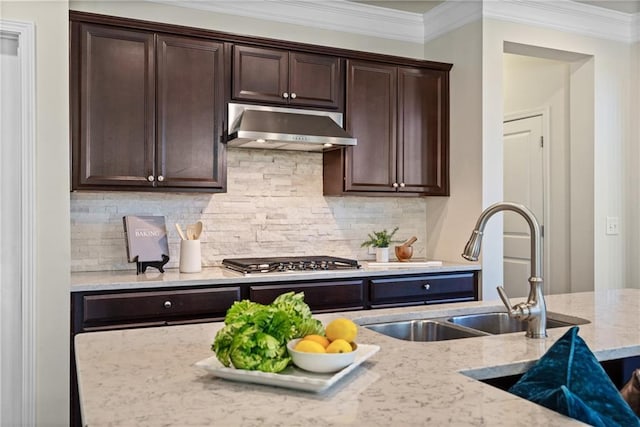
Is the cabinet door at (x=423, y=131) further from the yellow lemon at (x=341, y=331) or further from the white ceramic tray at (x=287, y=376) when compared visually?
the white ceramic tray at (x=287, y=376)

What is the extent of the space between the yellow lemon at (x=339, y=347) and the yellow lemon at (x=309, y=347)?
0.02 m

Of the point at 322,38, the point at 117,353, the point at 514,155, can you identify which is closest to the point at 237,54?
the point at 322,38

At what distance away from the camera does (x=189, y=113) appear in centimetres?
342

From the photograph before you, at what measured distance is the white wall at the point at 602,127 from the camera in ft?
13.1

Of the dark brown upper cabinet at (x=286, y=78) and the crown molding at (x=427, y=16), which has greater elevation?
the crown molding at (x=427, y=16)

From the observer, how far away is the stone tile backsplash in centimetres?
348

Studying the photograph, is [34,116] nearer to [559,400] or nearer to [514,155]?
[559,400]

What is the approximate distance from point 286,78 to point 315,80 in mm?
202

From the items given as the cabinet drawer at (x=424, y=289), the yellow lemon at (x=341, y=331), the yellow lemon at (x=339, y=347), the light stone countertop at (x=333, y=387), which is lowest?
the cabinet drawer at (x=424, y=289)

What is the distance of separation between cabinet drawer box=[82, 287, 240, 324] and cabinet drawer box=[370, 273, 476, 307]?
3.02 feet

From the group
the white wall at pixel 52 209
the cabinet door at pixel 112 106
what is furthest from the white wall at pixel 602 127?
the white wall at pixel 52 209

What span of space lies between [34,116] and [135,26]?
31.7 inches

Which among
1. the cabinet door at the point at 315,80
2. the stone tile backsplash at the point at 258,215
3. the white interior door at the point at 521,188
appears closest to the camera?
the stone tile backsplash at the point at 258,215

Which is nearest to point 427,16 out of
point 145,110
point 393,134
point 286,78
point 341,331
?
point 393,134
